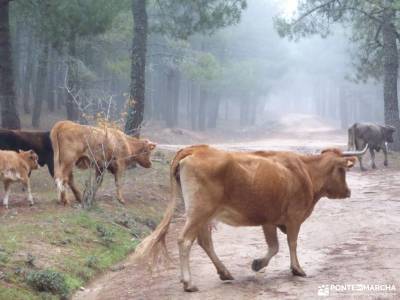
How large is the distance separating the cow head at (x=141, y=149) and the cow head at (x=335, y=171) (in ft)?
22.6

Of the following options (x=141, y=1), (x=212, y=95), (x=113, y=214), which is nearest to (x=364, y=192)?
(x=113, y=214)

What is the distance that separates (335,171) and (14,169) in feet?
23.6

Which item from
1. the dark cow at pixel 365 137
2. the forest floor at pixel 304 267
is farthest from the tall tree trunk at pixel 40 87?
the forest floor at pixel 304 267

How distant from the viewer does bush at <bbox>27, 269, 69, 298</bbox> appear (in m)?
7.58

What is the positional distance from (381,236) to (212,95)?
51379mm

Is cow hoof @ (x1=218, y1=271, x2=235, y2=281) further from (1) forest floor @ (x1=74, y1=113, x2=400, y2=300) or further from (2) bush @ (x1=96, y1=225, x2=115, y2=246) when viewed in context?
(2) bush @ (x1=96, y1=225, x2=115, y2=246)

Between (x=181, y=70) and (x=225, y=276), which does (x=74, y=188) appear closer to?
(x=225, y=276)

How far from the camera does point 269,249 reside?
782 centimetres

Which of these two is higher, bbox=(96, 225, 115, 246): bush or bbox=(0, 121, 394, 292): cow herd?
bbox=(0, 121, 394, 292): cow herd

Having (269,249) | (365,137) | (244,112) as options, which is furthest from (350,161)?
(244,112)

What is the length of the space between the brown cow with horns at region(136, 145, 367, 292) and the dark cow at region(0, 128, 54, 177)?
8.35m

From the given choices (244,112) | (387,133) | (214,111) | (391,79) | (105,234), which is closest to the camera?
(105,234)

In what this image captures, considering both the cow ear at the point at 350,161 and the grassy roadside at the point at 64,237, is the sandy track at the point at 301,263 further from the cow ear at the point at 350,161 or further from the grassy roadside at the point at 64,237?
the cow ear at the point at 350,161

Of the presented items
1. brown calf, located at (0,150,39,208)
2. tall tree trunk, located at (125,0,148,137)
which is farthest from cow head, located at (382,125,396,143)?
brown calf, located at (0,150,39,208)
